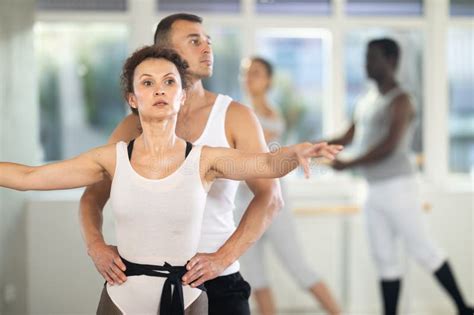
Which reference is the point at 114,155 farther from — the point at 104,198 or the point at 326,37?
the point at 326,37

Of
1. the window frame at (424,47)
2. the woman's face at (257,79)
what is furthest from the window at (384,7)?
the woman's face at (257,79)

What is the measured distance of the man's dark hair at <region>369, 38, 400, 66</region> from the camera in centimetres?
345

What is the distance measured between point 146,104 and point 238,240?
17.1 inches

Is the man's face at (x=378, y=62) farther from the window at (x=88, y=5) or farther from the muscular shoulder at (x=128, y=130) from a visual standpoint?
the muscular shoulder at (x=128, y=130)

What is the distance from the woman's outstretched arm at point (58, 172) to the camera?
1.71m

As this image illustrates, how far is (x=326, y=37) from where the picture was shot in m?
4.51

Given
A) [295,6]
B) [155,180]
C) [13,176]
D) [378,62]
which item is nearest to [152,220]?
[155,180]

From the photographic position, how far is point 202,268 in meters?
1.77

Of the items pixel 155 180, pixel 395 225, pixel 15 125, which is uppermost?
pixel 15 125

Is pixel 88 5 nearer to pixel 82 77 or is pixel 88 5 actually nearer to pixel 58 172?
pixel 82 77

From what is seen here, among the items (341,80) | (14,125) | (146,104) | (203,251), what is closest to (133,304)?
(203,251)

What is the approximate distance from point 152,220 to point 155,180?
0.08 metres

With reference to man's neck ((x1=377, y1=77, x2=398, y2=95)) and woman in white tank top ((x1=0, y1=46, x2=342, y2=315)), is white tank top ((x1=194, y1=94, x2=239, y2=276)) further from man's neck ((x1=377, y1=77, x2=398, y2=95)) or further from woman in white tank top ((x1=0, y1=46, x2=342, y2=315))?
man's neck ((x1=377, y1=77, x2=398, y2=95))

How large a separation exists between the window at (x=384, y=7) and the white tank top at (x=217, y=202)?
262 centimetres
